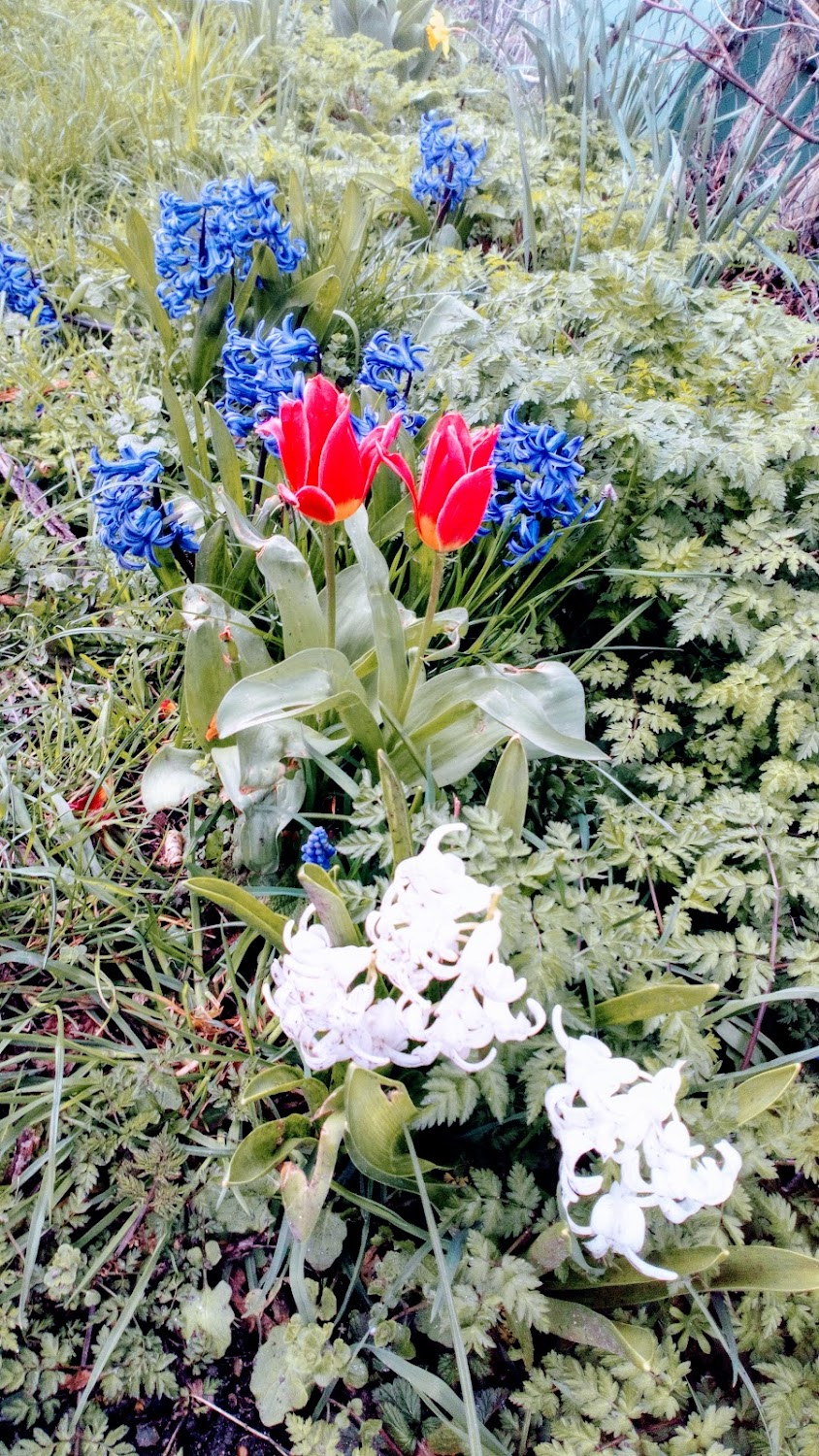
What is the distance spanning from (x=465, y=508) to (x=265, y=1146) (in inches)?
33.5

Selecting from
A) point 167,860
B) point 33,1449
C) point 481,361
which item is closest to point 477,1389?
point 33,1449

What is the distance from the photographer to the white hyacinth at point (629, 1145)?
0.81m

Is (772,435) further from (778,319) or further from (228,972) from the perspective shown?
(228,972)

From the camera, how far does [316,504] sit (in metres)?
1.16

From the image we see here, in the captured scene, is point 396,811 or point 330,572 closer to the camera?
point 396,811

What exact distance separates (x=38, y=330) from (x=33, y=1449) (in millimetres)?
2443

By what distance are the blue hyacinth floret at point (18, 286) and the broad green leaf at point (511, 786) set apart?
194 centimetres

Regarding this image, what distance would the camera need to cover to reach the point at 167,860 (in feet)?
5.33

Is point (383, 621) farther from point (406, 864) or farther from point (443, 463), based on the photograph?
point (406, 864)

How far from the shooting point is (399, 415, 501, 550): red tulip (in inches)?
44.1

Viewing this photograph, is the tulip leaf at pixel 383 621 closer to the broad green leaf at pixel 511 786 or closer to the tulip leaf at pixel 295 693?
the tulip leaf at pixel 295 693

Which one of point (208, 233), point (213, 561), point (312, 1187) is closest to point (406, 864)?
point (312, 1187)

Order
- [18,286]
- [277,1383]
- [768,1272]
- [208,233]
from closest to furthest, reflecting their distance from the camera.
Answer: [768,1272] → [277,1383] → [208,233] → [18,286]

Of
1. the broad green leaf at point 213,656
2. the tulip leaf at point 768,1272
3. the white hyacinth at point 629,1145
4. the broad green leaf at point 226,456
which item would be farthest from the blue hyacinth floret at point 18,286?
the tulip leaf at point 768,1272
